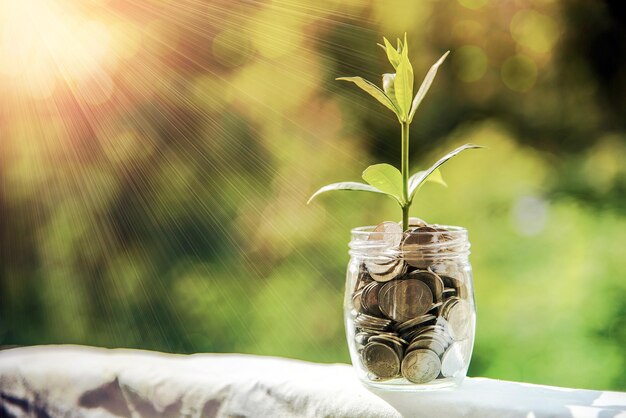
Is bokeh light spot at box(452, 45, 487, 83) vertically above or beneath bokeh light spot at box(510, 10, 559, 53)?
beneath

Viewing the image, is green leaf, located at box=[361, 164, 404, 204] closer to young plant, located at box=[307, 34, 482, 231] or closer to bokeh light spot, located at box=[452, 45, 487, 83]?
young plant, located at box=[307, 34, 482, 231]

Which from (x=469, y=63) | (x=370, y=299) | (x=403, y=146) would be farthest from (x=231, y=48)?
(x=370, y=299)

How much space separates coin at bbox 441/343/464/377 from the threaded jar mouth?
99mm

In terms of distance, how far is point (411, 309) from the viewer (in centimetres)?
68

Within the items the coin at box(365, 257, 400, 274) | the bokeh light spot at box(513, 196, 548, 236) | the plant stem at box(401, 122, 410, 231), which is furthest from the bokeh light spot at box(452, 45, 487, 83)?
the coin at box(365, 257, 400, 274)

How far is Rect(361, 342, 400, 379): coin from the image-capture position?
0.69 metres

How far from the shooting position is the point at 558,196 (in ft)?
3.11

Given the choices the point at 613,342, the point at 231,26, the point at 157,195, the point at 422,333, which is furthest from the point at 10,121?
the point at 613,342

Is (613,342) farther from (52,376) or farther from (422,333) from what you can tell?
(52,376)

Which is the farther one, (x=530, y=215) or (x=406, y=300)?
(x=530, y=215)

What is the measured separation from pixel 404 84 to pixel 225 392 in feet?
1.42

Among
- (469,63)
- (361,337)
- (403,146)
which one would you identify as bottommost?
(361,337)

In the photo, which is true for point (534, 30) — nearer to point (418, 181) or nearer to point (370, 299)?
point (418, 181)

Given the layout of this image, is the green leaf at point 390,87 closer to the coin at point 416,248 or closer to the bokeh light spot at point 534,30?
the coin at point 416,248
